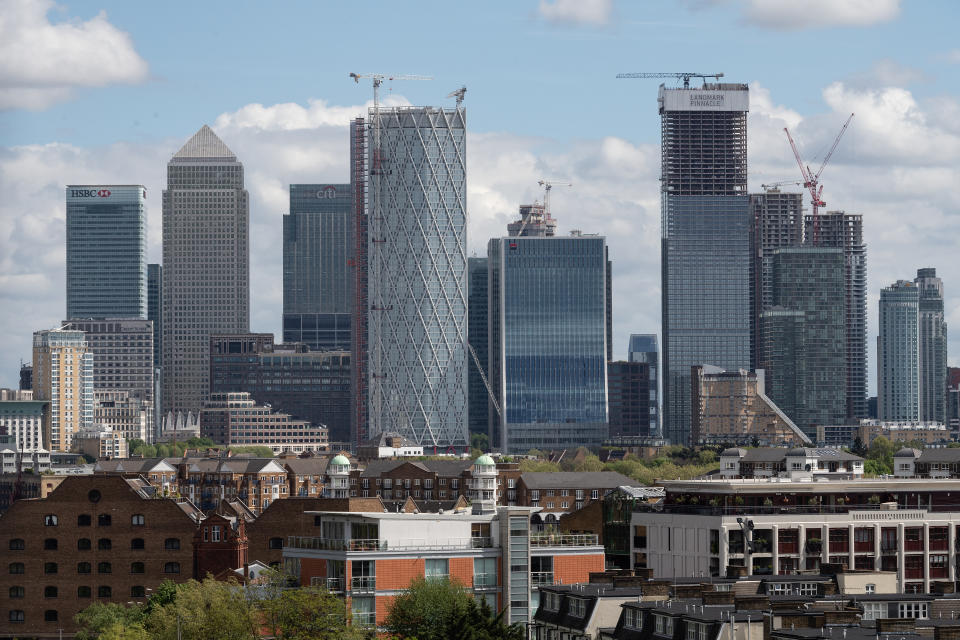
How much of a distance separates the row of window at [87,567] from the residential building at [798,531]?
132 ft

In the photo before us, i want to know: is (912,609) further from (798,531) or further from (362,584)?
(798,531)

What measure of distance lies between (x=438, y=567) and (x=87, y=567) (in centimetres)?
6942

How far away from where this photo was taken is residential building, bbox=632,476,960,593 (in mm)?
152625

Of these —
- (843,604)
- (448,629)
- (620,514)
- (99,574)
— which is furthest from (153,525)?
(843,604)

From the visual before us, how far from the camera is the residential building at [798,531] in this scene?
501 ft

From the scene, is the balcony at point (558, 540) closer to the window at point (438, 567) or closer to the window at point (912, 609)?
the window at point (438, 567)

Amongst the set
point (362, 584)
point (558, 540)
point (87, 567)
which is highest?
point (558, 540)

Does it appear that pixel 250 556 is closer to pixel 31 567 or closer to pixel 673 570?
pixel 31 567

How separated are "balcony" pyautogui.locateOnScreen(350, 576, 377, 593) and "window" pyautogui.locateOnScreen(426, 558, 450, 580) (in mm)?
3456

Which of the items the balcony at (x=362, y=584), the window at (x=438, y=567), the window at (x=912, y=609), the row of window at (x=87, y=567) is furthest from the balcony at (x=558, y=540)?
the row of window at (x=87, y=567)

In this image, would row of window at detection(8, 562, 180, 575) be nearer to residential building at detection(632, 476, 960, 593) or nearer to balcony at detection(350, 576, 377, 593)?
residential building at detection(632, 476, 960, 593)

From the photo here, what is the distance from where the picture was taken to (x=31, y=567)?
174375 mm

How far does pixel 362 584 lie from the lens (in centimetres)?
11100

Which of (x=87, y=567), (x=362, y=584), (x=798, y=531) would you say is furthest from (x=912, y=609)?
(x=87, y=567)
